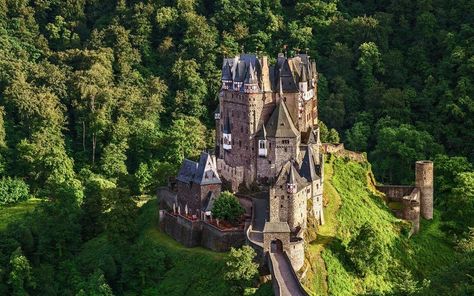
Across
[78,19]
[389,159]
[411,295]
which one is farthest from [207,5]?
[411,295]

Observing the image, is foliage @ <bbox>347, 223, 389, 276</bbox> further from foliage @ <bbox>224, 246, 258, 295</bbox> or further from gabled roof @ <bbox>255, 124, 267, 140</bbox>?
gabled roof @ <bbox>255, 124, 267, 140</bbox>

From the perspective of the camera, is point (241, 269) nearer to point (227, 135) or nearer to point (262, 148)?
point (262, 148)

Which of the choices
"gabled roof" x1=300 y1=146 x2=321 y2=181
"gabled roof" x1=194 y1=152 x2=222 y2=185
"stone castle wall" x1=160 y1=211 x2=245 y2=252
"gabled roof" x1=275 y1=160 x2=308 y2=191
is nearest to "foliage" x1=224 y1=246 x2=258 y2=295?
"stone castle wall" x1=160 y1=211 x2=245 y2=252

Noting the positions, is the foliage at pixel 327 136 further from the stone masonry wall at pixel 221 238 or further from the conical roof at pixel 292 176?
the conical roof at pixel 292 176

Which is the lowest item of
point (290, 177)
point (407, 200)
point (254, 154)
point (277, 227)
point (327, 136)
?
point (277, 227)

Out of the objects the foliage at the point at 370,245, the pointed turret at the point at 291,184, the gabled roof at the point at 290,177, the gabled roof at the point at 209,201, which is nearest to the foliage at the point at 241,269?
the pointed turret at the point at 291,184

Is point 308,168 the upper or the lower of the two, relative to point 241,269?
upper

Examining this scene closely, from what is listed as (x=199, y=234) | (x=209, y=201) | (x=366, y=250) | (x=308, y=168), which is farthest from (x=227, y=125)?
(x=366, y=250)
